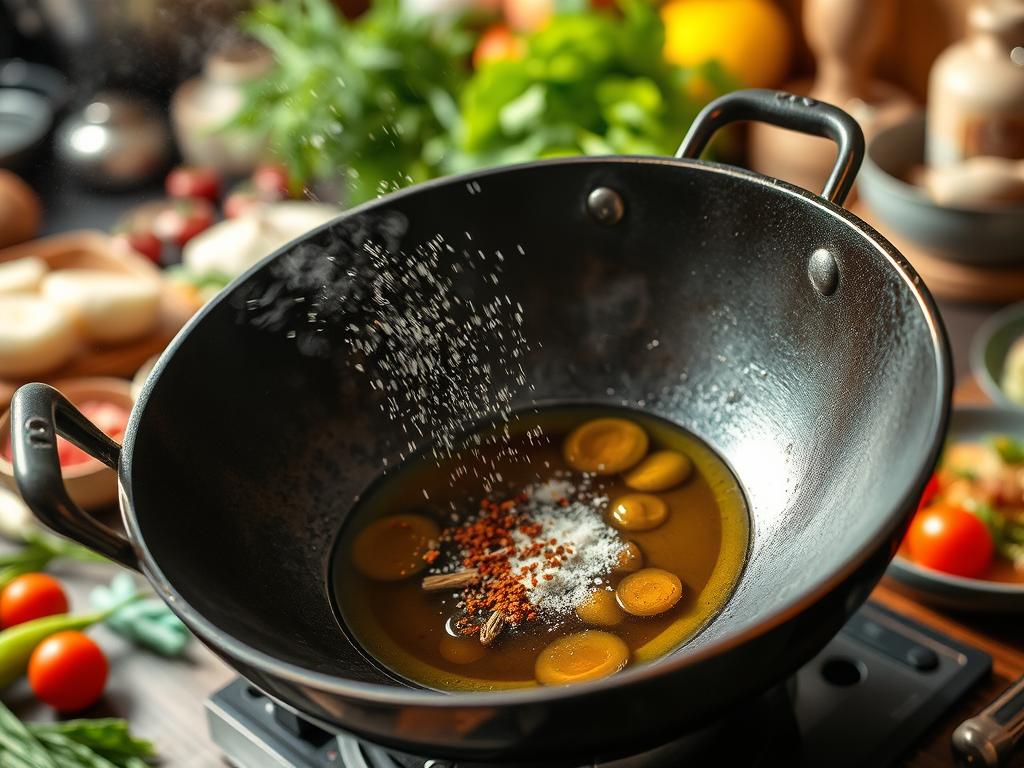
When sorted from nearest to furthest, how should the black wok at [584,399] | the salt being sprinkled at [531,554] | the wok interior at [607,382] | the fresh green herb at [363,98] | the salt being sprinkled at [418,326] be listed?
the black wok at [584,399] < the wok interior at [607,382] < the salt being sprinkled at [531,554] < the salt being sprinkled at [418,326] < the fresh green herb at [363,98]

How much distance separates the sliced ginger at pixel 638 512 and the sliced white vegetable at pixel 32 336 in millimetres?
724

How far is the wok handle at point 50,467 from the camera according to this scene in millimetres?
540

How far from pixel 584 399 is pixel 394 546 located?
206 mm

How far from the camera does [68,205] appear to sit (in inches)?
67.7

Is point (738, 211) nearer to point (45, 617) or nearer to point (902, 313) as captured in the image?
point (902, 313)

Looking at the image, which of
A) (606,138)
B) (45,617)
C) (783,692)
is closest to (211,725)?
(45,617)

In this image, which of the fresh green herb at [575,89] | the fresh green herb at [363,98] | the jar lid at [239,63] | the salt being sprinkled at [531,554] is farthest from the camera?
the jar lid at [239,63]

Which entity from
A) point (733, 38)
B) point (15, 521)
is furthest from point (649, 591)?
point (733, 38)

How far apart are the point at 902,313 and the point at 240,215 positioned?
1.14 meters

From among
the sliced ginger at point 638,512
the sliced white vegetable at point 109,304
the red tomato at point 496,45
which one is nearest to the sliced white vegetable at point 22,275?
the sliced white vegetable at point 109,304

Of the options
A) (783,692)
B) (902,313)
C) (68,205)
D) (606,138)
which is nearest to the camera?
(902,313)

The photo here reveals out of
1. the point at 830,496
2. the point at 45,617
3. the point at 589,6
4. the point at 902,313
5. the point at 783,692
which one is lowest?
the point at 45,617

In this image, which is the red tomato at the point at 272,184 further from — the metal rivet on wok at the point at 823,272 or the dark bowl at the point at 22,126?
the metal rivet on wok at the point at 823,272

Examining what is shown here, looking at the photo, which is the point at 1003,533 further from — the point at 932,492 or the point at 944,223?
the point at 944,223
